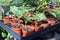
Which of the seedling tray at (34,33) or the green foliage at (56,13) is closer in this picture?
the seedling tray at (34,33)

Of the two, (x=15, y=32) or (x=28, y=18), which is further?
(x=28, y=18)

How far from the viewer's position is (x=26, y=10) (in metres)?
1.78

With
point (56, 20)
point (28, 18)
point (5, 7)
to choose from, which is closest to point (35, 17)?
point (28, 18)

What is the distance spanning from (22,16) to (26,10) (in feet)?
0.39

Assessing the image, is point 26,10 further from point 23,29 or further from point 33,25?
point 23,29

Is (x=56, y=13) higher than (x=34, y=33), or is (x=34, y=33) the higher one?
(x=56, y=13)

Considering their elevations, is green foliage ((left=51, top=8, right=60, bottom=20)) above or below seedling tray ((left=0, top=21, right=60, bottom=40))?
above

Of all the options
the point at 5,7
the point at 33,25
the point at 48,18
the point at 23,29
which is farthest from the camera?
the point at 5,7

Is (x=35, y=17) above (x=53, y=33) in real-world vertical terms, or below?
above

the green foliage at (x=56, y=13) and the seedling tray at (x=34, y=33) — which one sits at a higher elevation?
the green foliage at (x=56, y=13)

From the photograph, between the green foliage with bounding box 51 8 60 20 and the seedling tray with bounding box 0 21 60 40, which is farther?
the green foliage with bounding box 51 8 60 20

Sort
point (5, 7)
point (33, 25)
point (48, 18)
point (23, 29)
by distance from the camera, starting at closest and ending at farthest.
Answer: point (23, 29) < point (33, 25) < point (48, 18) < point (5, 7)

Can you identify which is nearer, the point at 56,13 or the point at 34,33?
the point at 34,33

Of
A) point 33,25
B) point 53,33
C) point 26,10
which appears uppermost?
point 26,10
